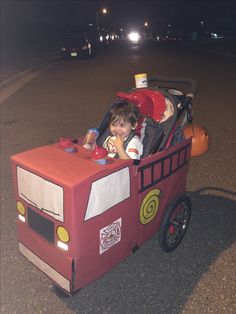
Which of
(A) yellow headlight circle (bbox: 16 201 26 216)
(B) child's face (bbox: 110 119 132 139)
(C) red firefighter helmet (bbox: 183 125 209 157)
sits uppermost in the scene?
(B) child's face (bbox: 110 119 132 139)

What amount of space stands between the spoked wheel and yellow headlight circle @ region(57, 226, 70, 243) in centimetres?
118

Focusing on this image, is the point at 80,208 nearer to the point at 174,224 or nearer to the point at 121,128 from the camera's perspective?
the point at 121,128

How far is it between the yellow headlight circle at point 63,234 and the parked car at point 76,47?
58.7ft

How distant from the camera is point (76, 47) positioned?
1906 centimetres

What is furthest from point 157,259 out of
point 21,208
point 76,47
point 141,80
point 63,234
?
point 76,47

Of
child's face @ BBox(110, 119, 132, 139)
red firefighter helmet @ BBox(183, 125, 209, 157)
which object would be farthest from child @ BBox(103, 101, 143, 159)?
red firefighter helmet @ BBox(183, 125, 209, 157)

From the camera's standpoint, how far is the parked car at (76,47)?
19.0 m

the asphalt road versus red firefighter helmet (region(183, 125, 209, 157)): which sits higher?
red firefighter helmet (region(183, 125, 209, 157))

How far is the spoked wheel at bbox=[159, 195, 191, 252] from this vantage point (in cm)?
326

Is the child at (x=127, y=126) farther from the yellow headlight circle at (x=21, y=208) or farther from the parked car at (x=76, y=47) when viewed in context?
the parked car at (x=76, y=47)

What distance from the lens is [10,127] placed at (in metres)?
7.18

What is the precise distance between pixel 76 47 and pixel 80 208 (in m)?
18.1

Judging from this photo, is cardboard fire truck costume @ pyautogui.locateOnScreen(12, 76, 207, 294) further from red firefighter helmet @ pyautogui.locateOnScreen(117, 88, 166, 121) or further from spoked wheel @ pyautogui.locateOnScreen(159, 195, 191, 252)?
red firefighter helmet @ pyautogui.locateOnScreen(117, 88, 166, 121)

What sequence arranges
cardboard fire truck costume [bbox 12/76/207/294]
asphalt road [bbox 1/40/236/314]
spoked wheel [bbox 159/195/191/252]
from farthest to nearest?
spoked wheel [bbox 159/195/191/252], asphalt road [bbox 1/40/236/314], cardboard fire truck costume [bbox 12/76/207/294]
